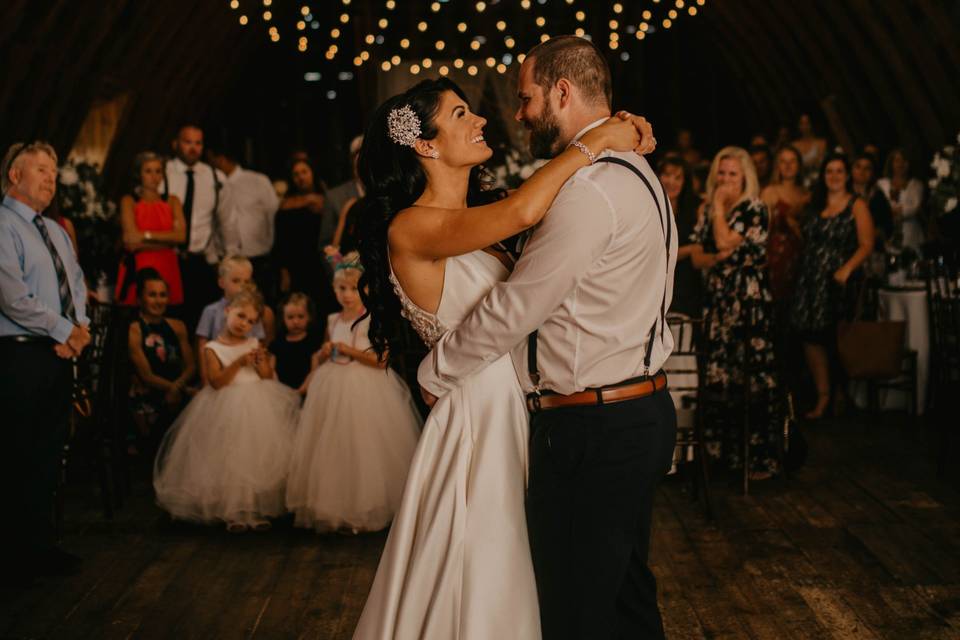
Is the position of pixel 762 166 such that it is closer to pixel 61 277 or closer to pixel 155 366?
pixel 155 366

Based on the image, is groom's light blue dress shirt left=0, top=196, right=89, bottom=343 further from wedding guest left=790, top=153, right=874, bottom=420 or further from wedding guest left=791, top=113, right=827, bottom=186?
wedding guest left=791, top=113, right=827, bottom=186

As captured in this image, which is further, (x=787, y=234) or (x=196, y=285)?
(x=196, y=285)

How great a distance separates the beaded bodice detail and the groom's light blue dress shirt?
2.04 m

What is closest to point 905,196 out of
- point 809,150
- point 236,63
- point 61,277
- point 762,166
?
point 762,166

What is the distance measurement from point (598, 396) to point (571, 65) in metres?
0.69

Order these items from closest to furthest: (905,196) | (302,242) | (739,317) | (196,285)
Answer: (739,317), (196,285), (302,242), (905,196)

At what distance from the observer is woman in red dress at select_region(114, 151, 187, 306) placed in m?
7.27

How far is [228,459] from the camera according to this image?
5.01 m

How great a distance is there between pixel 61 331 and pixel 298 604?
4.28 feet

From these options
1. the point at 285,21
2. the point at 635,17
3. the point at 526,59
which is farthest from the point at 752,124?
the point at 526,59

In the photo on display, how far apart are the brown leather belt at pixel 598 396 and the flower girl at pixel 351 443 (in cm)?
248

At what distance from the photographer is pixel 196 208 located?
320 inches

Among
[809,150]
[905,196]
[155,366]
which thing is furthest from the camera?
[809,150]

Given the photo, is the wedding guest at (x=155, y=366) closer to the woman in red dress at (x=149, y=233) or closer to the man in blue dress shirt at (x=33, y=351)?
the woman in red dress at (x=149, y=233)
